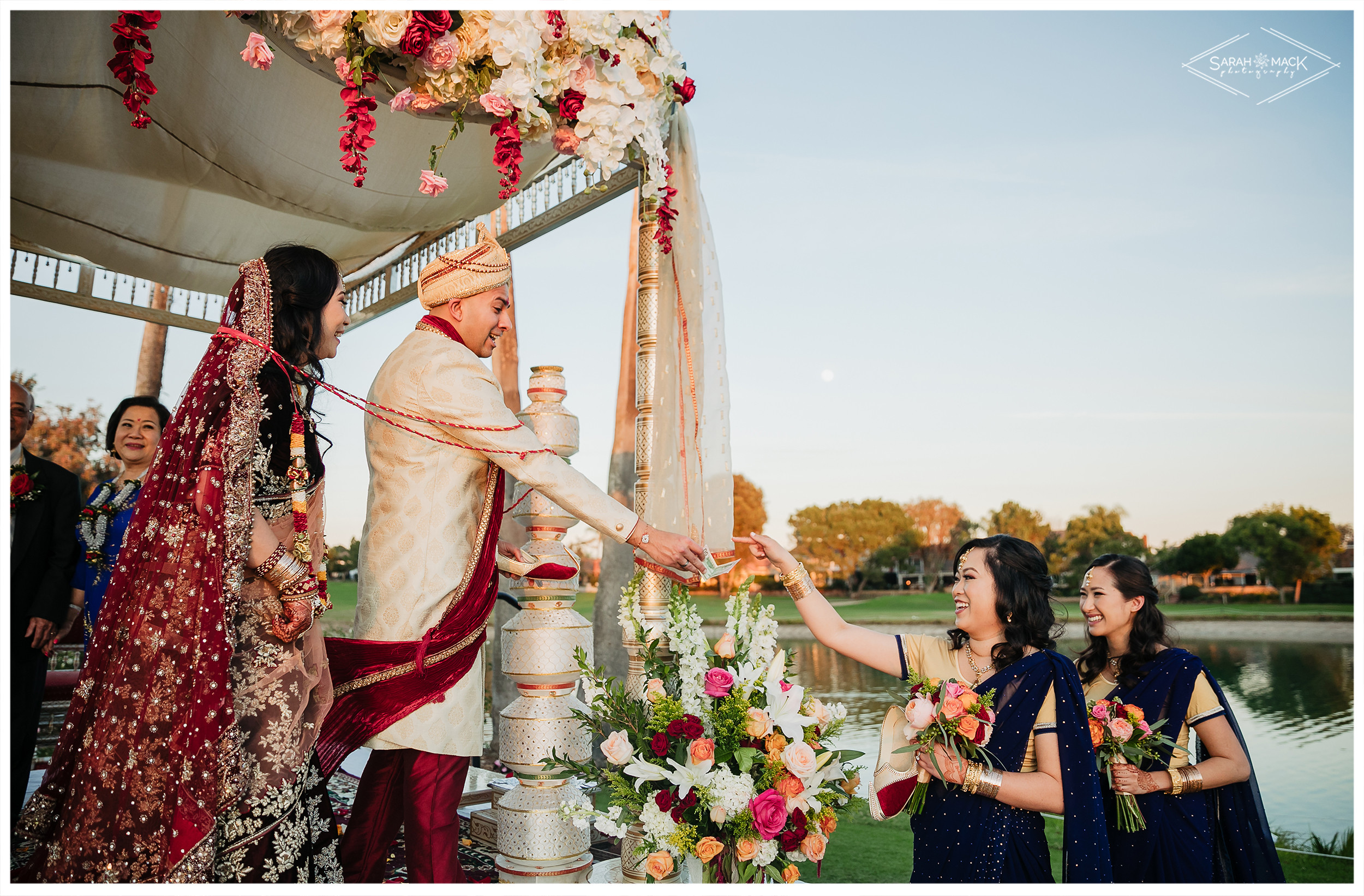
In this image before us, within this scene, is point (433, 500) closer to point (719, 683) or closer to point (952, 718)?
point (719, 683)

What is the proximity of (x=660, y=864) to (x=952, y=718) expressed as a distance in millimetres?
755

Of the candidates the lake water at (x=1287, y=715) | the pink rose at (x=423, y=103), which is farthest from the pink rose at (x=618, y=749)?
the lake water at (x=1287, y=715)

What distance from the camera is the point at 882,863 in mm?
3947

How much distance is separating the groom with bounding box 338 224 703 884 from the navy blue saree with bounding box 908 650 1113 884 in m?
1.01

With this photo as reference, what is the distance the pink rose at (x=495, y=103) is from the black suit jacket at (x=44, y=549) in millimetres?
2318

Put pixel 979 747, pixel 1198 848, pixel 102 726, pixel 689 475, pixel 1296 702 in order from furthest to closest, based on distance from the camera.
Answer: pixel 1296 702 < pixel 689 475 < pixel 1198 848 < pixel 979 747 < pixel 102 726

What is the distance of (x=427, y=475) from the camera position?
2.05 metres

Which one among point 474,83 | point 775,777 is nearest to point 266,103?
point 474,83

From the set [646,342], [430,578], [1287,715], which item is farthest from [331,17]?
[1287,715]

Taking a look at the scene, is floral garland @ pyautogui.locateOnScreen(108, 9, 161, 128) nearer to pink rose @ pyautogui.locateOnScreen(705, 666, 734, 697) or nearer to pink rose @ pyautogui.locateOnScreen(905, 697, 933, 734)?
pink rose @ pyautogui.locateOnScreen(705, 666, 734, 697)

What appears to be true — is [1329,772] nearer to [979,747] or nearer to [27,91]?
Answer: [979,747]

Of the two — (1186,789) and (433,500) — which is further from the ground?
(433,500)

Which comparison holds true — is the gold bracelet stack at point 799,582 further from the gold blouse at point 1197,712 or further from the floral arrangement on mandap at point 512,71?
the floral arrangement on mandap at point 512,71

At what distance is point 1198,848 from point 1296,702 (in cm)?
1122
